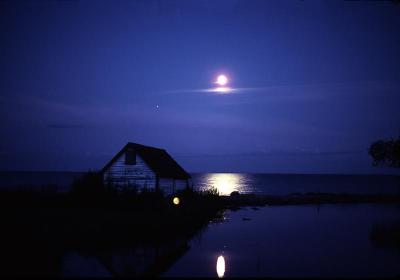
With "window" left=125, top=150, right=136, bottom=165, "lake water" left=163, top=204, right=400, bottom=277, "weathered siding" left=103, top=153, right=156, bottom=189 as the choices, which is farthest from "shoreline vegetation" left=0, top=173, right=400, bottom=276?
→ "window" left=125, top=150, right=136, bottom=165

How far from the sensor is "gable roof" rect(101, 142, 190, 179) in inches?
1432

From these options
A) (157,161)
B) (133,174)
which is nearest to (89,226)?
(133,174)

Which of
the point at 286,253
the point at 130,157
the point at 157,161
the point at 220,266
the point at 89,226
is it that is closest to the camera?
the point at 220,266

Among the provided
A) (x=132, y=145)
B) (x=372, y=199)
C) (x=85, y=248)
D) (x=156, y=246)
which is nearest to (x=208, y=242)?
(x=156, y=246)

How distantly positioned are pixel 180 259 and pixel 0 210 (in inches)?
564

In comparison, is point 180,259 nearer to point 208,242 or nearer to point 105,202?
point 208,242

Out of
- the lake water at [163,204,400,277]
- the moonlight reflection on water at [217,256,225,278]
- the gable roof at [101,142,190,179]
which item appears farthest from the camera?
the gable roof at [101,142,190,179]

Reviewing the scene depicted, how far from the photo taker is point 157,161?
38719mm

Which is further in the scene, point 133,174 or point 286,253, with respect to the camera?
point 133,174

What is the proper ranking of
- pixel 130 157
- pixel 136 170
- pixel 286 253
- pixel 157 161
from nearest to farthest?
pixel 286 253 < pixel 136 170 < pixel 130 157 < pixel 157 161

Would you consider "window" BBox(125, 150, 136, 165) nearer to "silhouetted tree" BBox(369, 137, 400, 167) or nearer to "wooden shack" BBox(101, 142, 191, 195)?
"wooden shack" BBox(101, 142, 191, 195)

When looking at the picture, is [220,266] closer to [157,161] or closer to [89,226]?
[89,226]

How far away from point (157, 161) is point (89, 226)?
1825 centimetres

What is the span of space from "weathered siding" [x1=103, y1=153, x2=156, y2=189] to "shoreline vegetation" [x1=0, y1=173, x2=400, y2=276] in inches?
187
